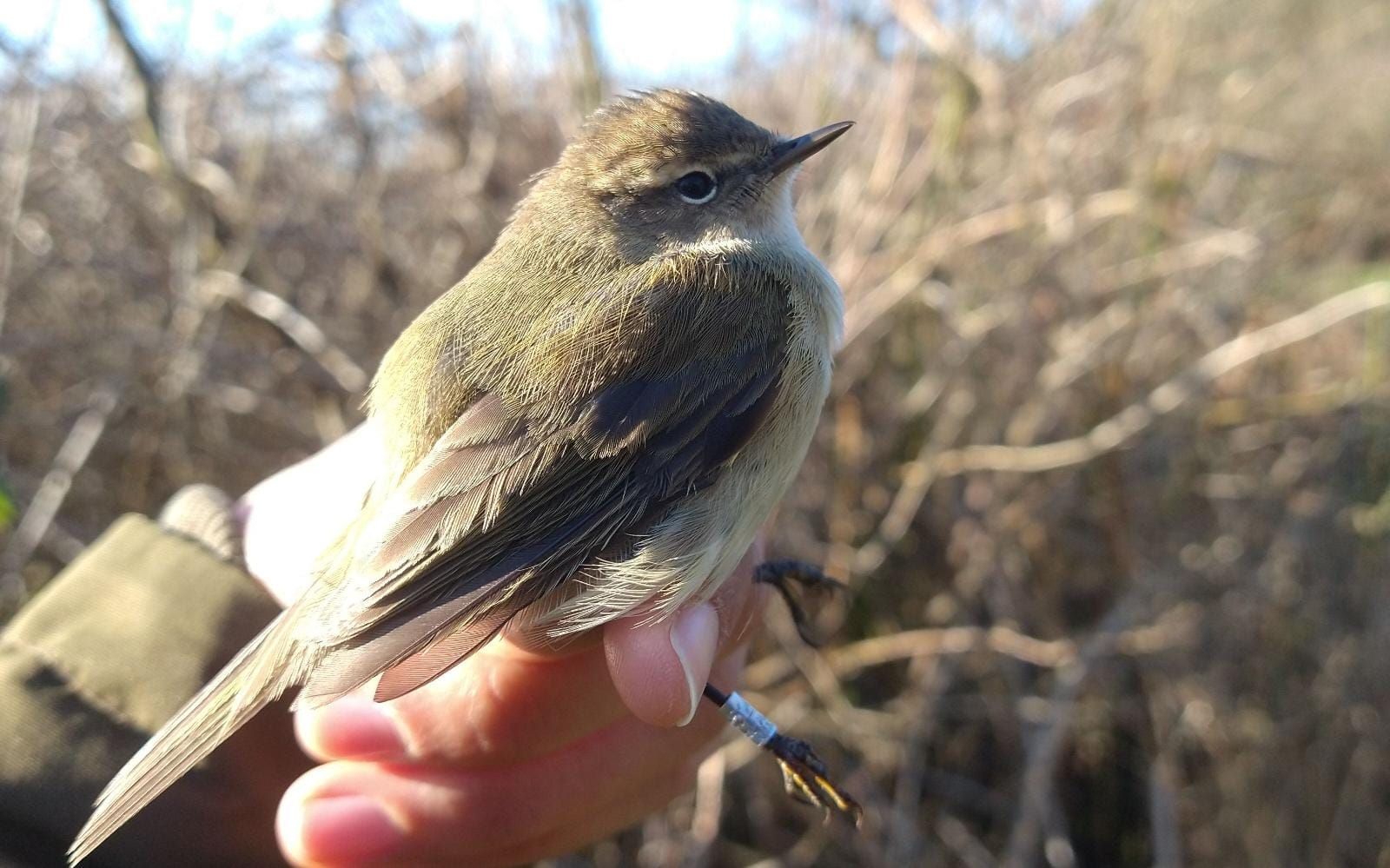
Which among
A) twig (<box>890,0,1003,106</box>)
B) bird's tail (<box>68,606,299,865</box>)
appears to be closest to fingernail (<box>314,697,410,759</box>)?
bird's tail (<box>68,606,299,865</box>)

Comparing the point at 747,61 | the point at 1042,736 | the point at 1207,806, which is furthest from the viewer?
the point at 747,61

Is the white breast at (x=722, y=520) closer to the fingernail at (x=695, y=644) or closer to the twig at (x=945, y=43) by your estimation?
the fingernail at (x=695, y=644)

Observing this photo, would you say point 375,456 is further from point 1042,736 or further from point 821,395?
point 1042,736

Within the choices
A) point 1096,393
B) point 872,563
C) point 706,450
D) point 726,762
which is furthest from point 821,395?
point 1096,393

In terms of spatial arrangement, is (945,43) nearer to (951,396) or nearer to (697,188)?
(951,396)

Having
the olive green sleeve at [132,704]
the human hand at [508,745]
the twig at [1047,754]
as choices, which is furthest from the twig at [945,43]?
the olive green sleeve at [132,704]

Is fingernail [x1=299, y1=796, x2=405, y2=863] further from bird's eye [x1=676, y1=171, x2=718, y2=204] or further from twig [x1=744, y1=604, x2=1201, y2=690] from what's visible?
twig [x1=744, y1=604, x2=1201, y2=690]

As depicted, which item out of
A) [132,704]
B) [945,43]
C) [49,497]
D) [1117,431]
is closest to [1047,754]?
[1117,431]

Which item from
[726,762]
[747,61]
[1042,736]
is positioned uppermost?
[747,61]
